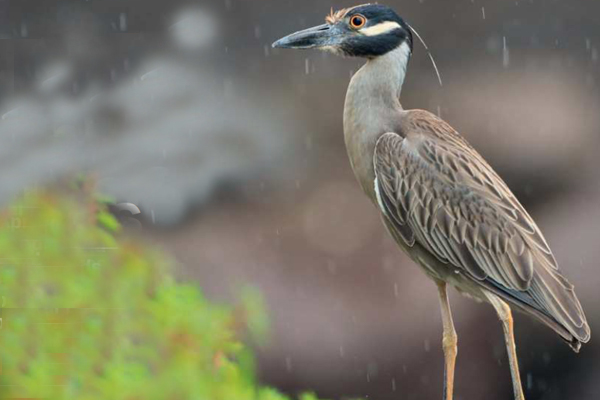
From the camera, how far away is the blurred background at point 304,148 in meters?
5.76

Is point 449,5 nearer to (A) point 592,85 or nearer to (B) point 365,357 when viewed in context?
(A) point 592,85

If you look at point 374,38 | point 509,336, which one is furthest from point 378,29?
point 509,336

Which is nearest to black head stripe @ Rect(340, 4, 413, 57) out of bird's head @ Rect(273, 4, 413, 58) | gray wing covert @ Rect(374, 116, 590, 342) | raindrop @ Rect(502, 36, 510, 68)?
bird's head @ Rect(273, 4, 413, 58)

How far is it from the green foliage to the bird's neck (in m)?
1.73

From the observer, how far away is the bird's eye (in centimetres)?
415

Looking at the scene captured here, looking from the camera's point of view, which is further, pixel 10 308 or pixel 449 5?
pixel 449 5

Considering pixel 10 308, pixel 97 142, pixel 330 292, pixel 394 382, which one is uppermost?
pixel 10 308

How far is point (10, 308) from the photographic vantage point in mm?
2281

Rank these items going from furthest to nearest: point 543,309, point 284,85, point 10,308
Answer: point 284,85 < point 543,309 < point 10,308

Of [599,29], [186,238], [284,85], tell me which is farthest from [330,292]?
[599,29]

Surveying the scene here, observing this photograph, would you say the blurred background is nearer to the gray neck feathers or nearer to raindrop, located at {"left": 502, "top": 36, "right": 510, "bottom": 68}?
raindrop, located at {"left": 502, "top": 36, "right": 510, "bottom": 68}

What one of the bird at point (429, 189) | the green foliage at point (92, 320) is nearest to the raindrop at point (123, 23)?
the bird at point (429, 189)

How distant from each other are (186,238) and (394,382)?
138 centimetres

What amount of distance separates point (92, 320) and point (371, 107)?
2113mm
